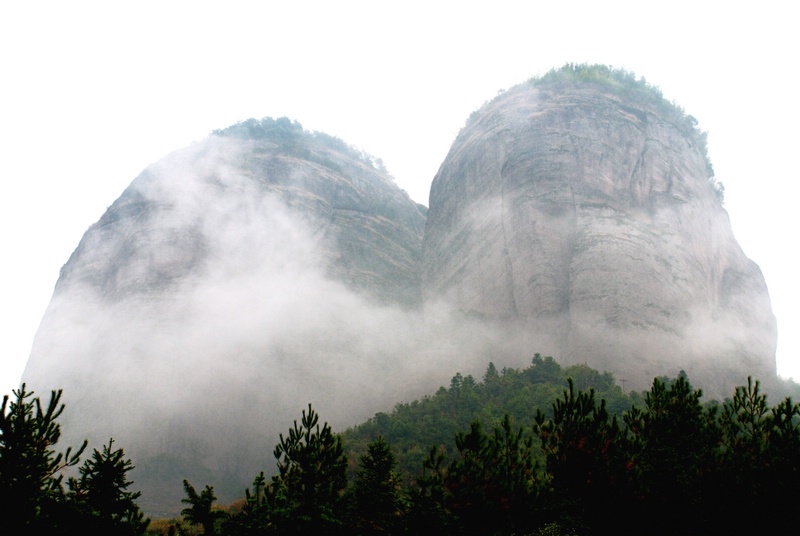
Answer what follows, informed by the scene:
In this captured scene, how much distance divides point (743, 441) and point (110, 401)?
5041cm

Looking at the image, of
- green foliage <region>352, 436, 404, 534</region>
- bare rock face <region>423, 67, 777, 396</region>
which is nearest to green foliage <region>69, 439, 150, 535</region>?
green foliage <region>352, 436, 404, 534</region>

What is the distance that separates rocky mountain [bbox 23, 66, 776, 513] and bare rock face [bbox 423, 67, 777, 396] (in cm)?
18

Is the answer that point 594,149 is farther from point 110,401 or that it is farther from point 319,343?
point 110,401

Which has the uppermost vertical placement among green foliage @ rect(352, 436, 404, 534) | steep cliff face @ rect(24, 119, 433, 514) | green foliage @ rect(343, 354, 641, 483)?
steep cliff face @ rect(24, 119, 433, 514)

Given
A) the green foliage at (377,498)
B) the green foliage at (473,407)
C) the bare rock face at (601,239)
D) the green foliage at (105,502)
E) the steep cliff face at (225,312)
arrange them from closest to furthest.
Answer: the green foliage at (105,502), the green foliage at (377,498), the green foliage at (473,407), the bare rock face at (601,239), the steep cliff face at (225,312)

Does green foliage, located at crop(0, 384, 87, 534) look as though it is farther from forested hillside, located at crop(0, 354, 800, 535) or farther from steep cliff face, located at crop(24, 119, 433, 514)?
steep cliff face, located at crop(24, 119, 433, 514)

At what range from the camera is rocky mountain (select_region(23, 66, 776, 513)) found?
4628 centimetres

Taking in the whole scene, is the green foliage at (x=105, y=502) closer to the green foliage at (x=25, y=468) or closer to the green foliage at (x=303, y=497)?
the green foliage at (x=25, y=468)

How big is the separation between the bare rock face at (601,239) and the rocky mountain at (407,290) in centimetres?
18

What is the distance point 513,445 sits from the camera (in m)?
16.8

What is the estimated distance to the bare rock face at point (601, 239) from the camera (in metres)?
43.6

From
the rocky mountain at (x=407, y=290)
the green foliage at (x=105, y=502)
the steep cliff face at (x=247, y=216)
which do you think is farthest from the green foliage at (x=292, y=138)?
the green foliage at (x=105, y=502)

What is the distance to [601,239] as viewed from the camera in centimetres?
4816

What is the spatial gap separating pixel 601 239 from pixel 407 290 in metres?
25.6
